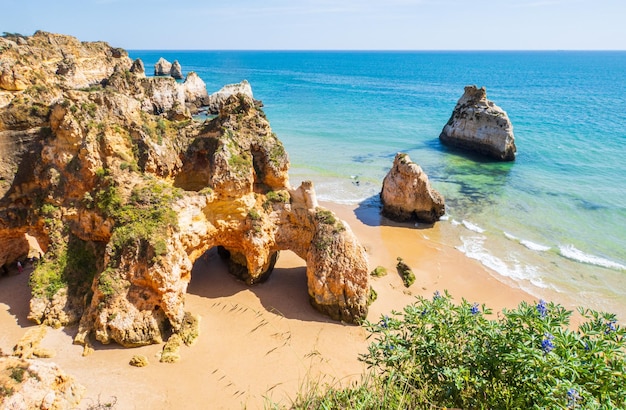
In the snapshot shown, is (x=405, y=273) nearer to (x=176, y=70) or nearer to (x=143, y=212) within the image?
(x=143, y=212)

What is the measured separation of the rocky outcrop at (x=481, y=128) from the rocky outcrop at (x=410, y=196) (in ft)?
68.6

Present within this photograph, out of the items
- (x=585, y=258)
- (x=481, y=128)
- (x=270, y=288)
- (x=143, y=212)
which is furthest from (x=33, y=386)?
(x=481, y=128)

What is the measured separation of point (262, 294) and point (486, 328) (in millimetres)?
10928

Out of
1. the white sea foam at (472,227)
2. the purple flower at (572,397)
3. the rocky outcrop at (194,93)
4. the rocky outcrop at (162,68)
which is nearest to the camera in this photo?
the purple flower at (572,397)

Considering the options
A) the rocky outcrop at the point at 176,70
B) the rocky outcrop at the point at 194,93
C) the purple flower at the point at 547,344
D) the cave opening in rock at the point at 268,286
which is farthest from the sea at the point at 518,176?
the rocky outcrop at the point at 176,70

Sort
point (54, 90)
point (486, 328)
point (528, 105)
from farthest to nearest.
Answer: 1. point (528, 105)
2. point (54, 90)
3. point (486, 328)

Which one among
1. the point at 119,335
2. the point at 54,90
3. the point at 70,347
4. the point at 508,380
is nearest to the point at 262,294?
the point at 119,335

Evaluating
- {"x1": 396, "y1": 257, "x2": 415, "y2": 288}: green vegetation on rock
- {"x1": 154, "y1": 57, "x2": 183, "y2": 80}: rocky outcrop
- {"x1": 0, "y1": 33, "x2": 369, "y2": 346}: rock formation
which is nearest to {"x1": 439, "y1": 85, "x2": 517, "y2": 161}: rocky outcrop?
{"x1": 396, "y1": 257, "x2": 415, "y2": 288}: green vegetation on rock

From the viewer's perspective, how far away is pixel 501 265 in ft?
72.4

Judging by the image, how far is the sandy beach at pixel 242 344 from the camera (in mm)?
11344

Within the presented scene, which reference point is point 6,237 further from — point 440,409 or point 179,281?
point 440,409

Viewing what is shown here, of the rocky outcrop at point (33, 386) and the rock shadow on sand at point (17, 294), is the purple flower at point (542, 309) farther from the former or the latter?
the rock shadow on sand at point (17, 294)

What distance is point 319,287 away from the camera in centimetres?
1502

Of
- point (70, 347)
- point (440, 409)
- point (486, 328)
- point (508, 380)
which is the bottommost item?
point (70, 347)
